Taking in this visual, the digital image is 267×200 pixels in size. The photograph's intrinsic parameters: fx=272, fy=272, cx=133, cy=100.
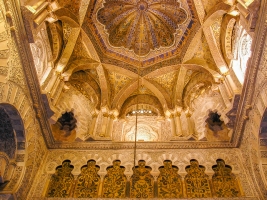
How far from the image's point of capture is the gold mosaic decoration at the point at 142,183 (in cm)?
621

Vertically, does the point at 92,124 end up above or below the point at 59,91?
below

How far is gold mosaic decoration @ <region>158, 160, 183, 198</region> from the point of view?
20.5 feet

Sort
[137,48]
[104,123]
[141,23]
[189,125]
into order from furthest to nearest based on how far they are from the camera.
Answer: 1. [141,23]
2. [137,48]
3. [104,123]
4. [189,125]

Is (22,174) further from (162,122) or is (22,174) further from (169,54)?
(169,54)

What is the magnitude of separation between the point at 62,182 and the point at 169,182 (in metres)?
2.59

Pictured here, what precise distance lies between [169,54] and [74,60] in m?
3.26

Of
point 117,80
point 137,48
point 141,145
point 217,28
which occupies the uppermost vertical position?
point 137,48

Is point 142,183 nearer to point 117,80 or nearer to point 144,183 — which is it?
point 144,183

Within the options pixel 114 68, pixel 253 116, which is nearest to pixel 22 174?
pixel 114 68

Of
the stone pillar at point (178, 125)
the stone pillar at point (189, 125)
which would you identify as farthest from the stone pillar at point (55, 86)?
the stone pillar at point (189, 125)

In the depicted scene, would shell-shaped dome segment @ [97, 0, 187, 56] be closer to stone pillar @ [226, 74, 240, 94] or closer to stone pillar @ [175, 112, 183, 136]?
stone pillar @ [175, 112, 183, 136]

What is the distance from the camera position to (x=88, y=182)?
659 cm

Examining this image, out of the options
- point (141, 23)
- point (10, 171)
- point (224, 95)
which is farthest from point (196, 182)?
point (141, 23)

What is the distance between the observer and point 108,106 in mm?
8430
